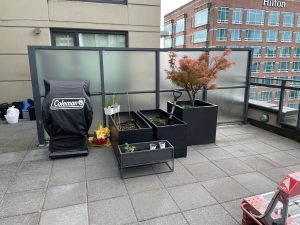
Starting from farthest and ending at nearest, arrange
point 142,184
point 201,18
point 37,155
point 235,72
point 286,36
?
point 286,36
point 201,18
point 235,72
point 37,155
point 142,184

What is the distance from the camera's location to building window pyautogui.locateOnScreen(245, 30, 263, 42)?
36969 mm

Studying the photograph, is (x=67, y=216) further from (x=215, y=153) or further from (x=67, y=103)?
(x=215, y=153)

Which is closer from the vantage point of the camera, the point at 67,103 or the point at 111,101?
the point at 67,103

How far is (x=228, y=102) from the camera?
5.17 meters

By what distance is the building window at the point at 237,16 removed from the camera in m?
34.7

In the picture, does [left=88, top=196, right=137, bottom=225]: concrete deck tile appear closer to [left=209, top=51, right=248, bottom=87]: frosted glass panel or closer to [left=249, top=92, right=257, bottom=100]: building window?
[left=209, top=51, right=248, bottom=87]: frosted glass panel

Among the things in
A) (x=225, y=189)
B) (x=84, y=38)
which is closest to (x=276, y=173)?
(x=225, y=189)

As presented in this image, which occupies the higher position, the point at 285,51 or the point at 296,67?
the point at 285,51

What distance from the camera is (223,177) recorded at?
293 centimetres

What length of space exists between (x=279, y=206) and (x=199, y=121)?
2.29 m

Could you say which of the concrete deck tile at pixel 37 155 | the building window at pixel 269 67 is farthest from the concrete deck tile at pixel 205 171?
the building window at pixel 269 67

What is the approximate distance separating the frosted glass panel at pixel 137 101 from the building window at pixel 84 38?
8.16 feet

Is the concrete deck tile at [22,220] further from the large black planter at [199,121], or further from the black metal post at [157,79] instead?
the black metal post at [157,79]

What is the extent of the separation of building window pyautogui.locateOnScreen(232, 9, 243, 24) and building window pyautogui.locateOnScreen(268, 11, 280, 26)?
675 cm
